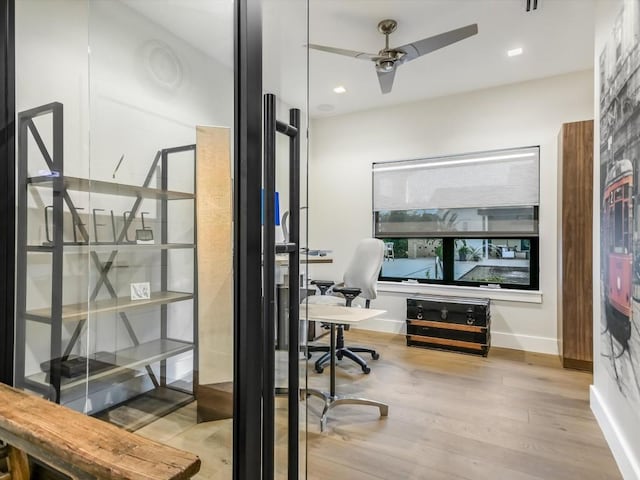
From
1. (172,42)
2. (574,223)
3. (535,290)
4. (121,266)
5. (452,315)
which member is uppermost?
(172,42)

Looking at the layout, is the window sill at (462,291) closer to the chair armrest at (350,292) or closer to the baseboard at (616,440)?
the chair armrest at (350,292)

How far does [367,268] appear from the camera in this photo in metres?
3.51

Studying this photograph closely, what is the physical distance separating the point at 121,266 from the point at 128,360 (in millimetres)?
533

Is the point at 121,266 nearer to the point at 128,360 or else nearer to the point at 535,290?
the point at 128,360

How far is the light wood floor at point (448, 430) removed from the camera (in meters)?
1.68

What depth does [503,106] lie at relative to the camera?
12.4 ft

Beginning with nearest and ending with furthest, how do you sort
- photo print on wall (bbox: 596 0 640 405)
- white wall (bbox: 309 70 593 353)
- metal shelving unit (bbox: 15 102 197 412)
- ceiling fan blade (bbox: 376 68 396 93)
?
photo print on wall (bbox: 596 0 640 405) < metal shelving unit (bbox: 15 102 197 412) < ceiling fan blade (bbox: 376 68 396 93) < white wall (bbox: 309 70 593 353)

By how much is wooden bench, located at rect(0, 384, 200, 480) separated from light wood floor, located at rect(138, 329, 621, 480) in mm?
386

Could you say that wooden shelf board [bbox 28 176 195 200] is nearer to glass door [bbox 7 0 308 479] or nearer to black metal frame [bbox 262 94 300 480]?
glass door [bbox 7 0 308 479]

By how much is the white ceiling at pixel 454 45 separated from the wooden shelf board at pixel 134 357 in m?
2.37

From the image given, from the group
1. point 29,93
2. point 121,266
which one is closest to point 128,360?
point 121,266

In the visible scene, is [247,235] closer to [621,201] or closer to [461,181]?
[621,201]

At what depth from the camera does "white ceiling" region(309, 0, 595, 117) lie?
8.21 feet

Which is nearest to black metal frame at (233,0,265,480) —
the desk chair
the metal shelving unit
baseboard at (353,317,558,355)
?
the metal shelving unit
